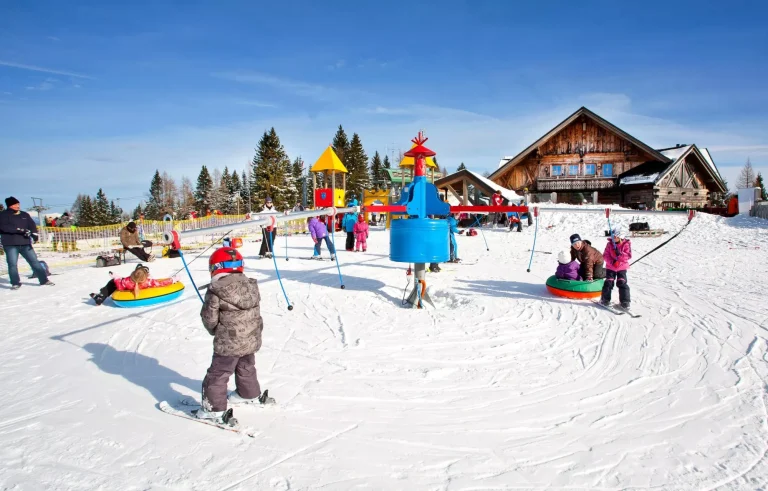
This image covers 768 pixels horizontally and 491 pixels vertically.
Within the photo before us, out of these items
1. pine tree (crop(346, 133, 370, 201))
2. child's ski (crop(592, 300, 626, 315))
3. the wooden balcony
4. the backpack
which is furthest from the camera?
pine tree (crop(346, 133, 370, 201))

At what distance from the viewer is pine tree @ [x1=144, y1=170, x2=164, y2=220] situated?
248 feet

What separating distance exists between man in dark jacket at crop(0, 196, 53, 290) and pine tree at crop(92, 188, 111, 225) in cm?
5917

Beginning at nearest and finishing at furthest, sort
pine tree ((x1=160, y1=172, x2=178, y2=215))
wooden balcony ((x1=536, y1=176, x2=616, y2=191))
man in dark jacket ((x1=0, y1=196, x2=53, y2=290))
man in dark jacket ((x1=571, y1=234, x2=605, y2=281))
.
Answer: man in dark jacket ((x1=571, y1=234, x2=605, y2=281)) < man in dark jacket ((x1=0, y1=196, x2=53, y2=290)) < wooden balcony ((x1=536, y1=176, x2=616, y2=191)) < pine tree ((x1=160, y1=172, x2=178, y2=215))

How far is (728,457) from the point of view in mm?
3455

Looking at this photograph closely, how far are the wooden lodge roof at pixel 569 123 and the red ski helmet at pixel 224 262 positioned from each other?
29.3 m

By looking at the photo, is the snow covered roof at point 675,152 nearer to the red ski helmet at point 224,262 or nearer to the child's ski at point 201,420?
the red ski helmet at point 224,262

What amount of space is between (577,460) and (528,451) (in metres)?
0.37

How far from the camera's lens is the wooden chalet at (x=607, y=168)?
28.0 metres

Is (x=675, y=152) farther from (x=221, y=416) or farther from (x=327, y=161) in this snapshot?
(x=221, y=416)

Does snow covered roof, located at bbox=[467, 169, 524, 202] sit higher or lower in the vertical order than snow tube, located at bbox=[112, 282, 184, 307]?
higher

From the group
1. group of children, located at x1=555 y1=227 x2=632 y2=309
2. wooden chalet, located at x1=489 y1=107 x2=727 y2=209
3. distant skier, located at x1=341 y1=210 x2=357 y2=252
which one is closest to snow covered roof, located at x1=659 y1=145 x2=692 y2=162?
wooden chalet, located at x1=489 y1=107 x2=727 y2=209

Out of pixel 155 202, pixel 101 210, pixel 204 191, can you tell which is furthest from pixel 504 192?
pixel 155 202

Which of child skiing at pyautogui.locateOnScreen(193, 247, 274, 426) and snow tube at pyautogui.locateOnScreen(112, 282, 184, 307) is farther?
snow tube at pyautogui.locateOnScreen(112, 282, 184, 307)

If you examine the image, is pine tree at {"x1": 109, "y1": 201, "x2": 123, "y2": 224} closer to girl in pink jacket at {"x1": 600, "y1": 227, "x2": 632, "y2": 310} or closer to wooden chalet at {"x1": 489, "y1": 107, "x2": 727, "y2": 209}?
wooden chalet at {"x1": 489, "y1": 107, "x2": 727, "y2": 209}
